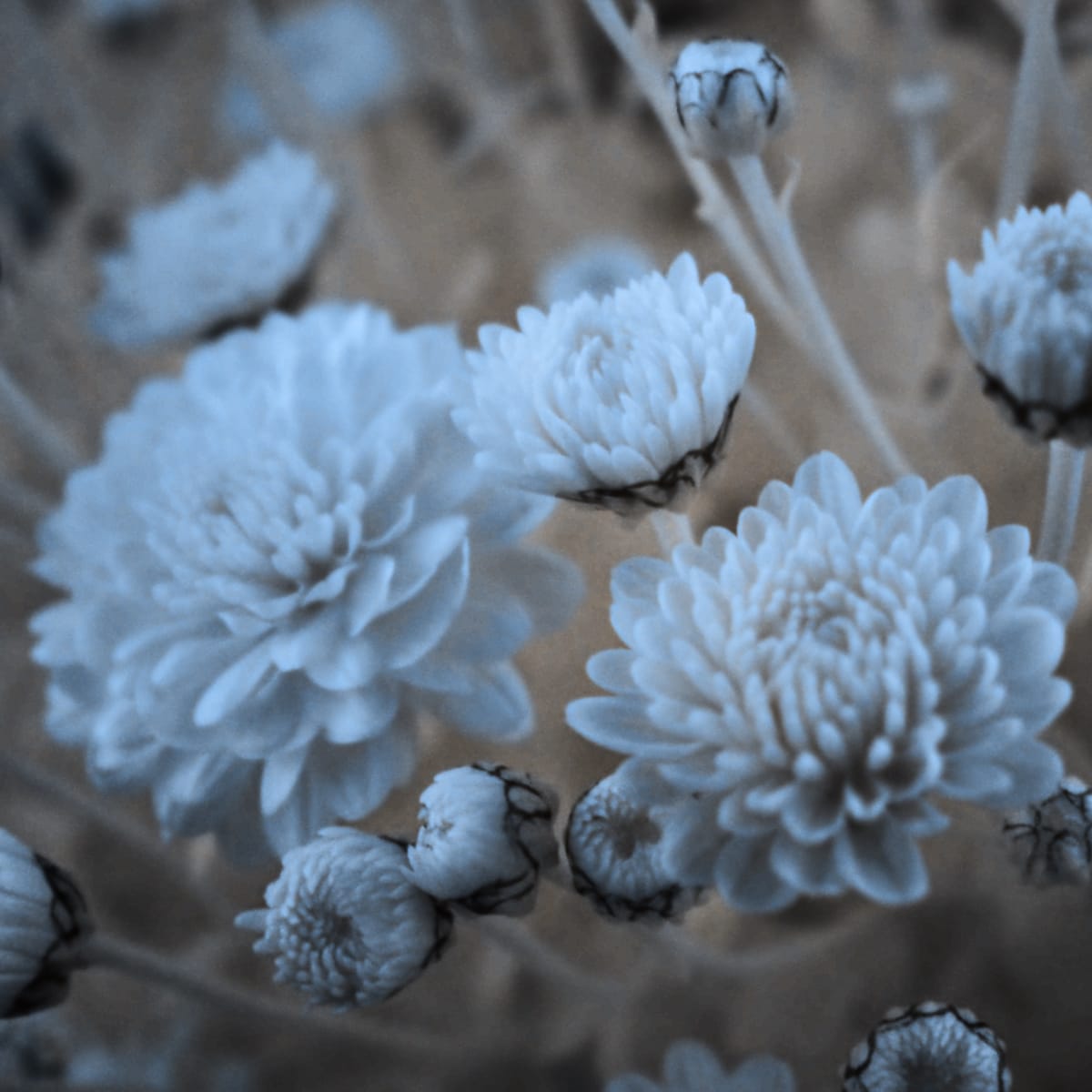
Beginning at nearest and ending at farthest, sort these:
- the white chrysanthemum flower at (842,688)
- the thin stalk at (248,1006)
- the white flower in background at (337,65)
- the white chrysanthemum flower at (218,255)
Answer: the white chrysanthemum flower at (842,688) → the thin stalk at (248,1006) → the white chrysanthemum flower at (218,255) → the white flower in background at (337,65)

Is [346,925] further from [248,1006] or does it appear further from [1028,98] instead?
[1028,98]

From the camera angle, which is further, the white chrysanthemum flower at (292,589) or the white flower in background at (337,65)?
the white flower in background at (337,65)

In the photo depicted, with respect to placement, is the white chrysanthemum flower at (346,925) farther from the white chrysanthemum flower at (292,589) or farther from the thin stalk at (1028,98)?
the thin stalk at (1028,98)

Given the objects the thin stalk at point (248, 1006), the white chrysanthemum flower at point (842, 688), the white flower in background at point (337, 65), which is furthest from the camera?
the white flower in background at point (337, 65)

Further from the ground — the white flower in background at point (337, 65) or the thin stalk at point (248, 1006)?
the white flower in background at point (337, 65)

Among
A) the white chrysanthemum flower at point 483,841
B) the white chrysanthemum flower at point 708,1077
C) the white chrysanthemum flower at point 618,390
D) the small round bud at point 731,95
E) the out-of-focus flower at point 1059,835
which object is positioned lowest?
the white chrysanthemum flower at point 708,1077

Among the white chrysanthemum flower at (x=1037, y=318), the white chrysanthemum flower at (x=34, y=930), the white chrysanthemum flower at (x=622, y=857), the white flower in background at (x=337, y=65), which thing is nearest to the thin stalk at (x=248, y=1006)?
the white chrysanthemum flower at (x=34, y=930)

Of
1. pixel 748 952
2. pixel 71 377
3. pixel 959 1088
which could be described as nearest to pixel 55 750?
pixel 71 377
